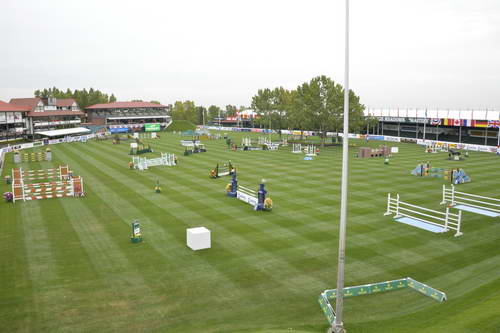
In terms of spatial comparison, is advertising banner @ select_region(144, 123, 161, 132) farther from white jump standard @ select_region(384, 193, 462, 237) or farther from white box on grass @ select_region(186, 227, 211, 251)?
white box on grass @ select_region(186, 227, 211, 251)

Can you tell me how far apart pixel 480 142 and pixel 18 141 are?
102 metres

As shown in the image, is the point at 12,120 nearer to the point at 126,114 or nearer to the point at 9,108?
the point at 9,108

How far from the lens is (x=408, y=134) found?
3816 inches

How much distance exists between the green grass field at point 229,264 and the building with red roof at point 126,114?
370 ft

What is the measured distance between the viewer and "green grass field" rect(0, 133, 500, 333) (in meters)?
12.4

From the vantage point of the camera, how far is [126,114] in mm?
140250

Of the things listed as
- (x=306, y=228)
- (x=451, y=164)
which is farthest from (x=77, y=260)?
(x=451, y=164)

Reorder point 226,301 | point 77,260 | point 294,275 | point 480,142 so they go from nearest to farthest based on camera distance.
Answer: point 226,301
point 294,275
point 77,260
point 480,142

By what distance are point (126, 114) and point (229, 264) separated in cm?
13276

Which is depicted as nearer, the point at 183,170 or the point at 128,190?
the point at 128,190

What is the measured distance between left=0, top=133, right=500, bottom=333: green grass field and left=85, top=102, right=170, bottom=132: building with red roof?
370 feet

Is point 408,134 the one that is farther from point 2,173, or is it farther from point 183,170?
point 2,173

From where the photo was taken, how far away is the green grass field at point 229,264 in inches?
488

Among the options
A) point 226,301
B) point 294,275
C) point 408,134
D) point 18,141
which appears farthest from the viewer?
point 408,134
